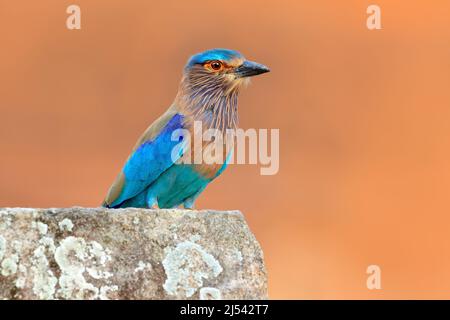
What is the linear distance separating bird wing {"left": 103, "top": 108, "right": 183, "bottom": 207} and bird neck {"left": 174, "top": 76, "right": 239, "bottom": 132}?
Answer: 0.11m

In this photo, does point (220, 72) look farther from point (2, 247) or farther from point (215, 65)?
point (2, 247)

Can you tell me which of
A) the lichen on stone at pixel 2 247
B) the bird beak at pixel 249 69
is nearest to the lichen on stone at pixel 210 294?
the lichen on stone at pixel 2 247

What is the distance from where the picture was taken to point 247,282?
2324 millimetres

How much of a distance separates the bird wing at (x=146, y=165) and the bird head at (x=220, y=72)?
27cm

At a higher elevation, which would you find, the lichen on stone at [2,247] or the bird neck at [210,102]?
the bird neck at [210,102]

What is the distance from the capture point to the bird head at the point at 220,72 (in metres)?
3.84

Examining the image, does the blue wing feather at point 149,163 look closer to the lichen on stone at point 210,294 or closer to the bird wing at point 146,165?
the bird wing at point 146,165

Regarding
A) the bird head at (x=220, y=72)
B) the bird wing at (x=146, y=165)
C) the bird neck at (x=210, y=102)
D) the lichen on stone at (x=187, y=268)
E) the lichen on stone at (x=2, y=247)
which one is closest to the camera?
the lichen on stone at (x=2, y=247)

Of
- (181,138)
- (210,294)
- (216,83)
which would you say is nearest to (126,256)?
(210,294)

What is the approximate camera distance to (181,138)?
3.56 metres

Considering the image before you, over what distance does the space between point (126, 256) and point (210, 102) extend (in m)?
1.61

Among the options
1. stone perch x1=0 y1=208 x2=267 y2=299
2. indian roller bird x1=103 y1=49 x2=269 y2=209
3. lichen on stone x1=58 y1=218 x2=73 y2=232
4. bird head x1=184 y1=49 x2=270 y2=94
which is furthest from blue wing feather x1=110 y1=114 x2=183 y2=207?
lichen on stone x1=58 y1=218 x2=73 y2=232
